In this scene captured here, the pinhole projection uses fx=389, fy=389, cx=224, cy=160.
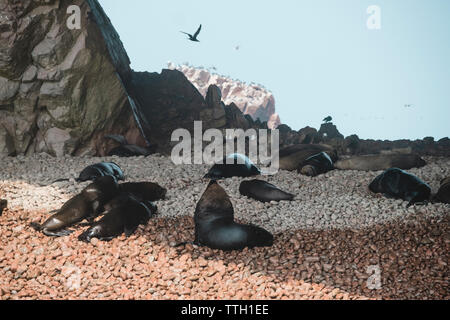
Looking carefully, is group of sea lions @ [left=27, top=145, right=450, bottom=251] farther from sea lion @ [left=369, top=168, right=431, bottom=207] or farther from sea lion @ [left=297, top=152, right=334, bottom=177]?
sea lion @ [left=297, top=152, right=334, bottom=177]

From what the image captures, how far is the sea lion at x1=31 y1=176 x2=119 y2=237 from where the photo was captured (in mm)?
3713

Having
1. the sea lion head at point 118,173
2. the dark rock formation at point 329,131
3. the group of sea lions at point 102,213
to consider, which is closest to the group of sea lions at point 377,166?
the sea lion head at point 118,173

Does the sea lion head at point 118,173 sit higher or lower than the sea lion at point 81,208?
higher

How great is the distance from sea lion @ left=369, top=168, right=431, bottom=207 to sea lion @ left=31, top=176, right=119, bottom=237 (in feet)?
10.7

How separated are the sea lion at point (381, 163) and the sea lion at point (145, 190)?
3.26 metres

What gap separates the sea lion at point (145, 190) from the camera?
Answer: 4.52 metres

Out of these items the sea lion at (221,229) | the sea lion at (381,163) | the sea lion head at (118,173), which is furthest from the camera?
the sea lion at (381,163)

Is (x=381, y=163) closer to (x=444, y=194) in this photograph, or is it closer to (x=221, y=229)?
(x=444, y=194)

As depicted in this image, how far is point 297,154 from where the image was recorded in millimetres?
6691

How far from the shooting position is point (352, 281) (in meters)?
2.96

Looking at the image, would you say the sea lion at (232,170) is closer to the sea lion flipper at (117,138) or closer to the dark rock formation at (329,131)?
the sea lion flipper at (117,138)

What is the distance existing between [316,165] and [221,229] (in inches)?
120

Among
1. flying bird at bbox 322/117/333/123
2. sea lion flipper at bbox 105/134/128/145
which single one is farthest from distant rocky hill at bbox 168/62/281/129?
sea lion flipper at bbox 105/134/128/145
